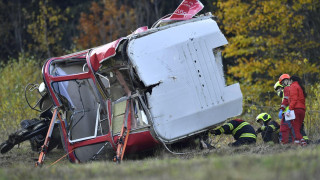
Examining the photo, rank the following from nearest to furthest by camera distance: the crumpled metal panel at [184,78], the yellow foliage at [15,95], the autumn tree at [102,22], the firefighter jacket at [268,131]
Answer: the crumpled metal panel at [184,78] < the firefighter jacket at [268,131] < the yellow foliage at [15,95] < the autumn tree at [102,22]

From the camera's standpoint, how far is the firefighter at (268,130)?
485 inches

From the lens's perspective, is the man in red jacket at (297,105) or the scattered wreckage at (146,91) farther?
the man in red jacket at (297,105)

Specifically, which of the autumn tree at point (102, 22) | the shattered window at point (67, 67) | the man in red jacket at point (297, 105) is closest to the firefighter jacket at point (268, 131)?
the man in red jacket at point (297, 105)

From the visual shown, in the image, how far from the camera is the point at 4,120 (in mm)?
17688

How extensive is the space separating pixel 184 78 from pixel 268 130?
266 cm

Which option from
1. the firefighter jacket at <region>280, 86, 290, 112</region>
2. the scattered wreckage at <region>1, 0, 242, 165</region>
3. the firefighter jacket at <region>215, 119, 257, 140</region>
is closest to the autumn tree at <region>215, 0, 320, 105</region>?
the firefighter jacket at <region>280, 86, 290, 112</region>

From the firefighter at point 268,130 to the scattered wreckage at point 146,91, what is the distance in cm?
132

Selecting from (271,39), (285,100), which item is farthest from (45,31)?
(285,100)

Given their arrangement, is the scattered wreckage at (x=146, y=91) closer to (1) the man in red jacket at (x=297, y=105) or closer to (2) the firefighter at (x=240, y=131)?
(2) the firefighter at (x=240, y=131)

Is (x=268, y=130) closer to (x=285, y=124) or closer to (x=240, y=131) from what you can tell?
(x=285, y=124)

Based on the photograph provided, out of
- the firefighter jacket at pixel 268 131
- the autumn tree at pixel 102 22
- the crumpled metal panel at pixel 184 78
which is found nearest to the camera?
the crumpled metal panel at pixel 184 78

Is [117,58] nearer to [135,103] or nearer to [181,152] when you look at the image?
[135,103]

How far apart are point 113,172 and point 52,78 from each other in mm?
4565

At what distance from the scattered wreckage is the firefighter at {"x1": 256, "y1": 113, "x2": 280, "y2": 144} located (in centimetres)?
132
